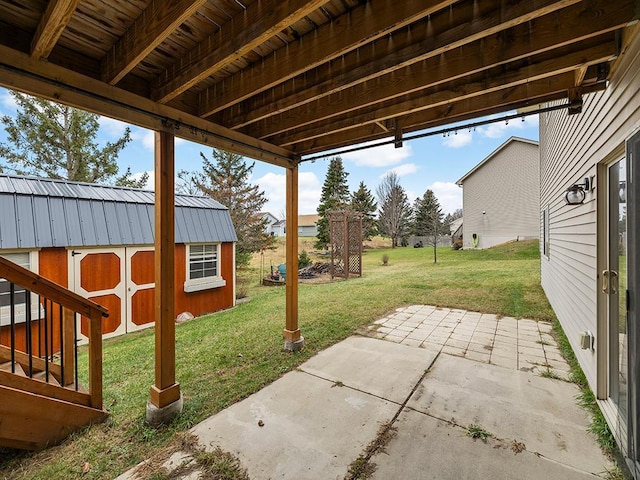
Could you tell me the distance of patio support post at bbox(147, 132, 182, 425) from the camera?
2.27 meters

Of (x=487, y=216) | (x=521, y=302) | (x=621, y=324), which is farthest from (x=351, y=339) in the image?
(x=487, y=216)

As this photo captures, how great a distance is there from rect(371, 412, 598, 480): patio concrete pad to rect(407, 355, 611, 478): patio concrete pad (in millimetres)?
108

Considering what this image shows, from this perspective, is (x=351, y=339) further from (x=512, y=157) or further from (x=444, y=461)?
(x=512, y=157)

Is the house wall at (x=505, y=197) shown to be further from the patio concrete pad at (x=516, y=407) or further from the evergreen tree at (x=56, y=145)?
the evergreen tree at (x=56, y=145)

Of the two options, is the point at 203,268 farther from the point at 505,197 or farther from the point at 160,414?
the point at 505,197

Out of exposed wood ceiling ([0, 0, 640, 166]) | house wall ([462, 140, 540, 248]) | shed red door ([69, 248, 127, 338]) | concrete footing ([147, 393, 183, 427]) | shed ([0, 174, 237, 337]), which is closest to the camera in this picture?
exposed wood ceiling ([0, 0, 640, 166])

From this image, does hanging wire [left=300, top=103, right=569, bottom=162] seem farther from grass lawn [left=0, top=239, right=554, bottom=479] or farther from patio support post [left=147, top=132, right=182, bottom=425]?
grass lawn [left=0, top=239, right=554, bottom=479]

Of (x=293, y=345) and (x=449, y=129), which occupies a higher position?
(x=449, y=129)

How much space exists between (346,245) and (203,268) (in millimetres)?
5243

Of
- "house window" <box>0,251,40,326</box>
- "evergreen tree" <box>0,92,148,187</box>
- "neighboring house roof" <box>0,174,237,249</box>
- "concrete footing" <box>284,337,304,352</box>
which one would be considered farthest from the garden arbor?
"evergreen tree" <box>0,92,148,187</box>

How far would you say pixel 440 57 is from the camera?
1.90m

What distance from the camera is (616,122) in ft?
6.45

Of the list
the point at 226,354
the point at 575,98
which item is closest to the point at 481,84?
the point at 575,98

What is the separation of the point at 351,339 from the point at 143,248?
16.0ft
